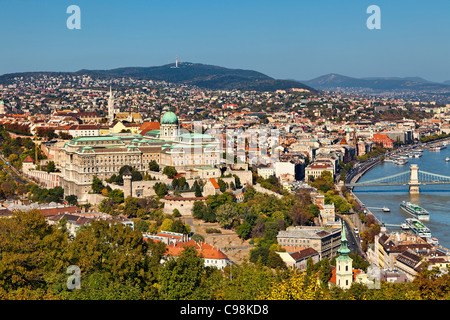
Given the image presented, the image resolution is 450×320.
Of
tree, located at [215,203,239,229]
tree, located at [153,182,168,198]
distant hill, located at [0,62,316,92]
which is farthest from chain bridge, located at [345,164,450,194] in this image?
distant hill, located at [0,62,316,92]

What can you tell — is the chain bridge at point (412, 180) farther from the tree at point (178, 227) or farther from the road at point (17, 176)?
the tree at point (178, 227)

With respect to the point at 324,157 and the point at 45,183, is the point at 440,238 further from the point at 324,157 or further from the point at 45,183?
the point at 324,157

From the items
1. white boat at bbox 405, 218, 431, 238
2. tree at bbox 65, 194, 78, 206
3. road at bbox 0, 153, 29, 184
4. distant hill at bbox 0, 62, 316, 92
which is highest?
→ distant hill at bbox 0, 62, 316, 92

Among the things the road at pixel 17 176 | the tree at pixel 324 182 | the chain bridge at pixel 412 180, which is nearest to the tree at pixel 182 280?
the road at pixel 17 176

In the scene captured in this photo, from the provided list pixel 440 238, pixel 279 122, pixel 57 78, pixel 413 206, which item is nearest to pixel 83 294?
pixel 440 238

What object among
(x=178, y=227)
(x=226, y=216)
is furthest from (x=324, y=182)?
(x=178, y=227)

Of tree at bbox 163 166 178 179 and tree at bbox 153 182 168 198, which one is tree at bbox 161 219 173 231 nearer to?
tree at bbox 153 182 168 198
